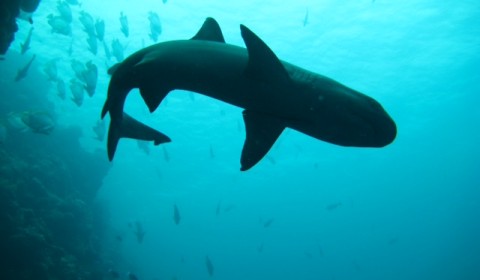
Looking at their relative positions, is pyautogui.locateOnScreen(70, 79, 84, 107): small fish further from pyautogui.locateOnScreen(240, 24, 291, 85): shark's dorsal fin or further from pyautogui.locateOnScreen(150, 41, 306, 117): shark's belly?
pyautogui.locateOnScreen(240, 24, 291, 85): shark's dorsal fin

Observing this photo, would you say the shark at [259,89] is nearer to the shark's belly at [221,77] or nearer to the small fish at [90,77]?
the shark's belly at [221,77]

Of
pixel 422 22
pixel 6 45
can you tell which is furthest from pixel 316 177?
pixel 6 45

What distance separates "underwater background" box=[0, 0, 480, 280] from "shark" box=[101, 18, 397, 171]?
7539 millimetres

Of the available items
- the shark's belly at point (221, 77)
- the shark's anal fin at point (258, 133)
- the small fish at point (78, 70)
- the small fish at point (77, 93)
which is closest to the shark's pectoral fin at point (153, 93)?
the shark's belly at point (221, 77)

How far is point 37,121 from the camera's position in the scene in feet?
29.1

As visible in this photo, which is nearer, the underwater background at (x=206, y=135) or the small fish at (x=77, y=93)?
the small fish at (x=77, y=93)

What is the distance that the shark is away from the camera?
2293 millimetres

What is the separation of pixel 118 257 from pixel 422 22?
3376cm

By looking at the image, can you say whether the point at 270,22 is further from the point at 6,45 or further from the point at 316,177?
the point at 316,177

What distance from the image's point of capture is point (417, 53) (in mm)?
25156

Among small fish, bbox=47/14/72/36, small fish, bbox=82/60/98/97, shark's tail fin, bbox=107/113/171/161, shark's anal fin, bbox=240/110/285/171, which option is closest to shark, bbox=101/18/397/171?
shark's anal fin, bbox=240/110/285/171

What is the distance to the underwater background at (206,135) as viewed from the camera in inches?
607

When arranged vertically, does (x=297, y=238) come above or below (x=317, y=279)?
above

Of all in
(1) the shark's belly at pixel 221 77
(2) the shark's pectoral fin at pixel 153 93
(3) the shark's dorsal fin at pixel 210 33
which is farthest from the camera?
(3) the shark's dorsal fin at pixel 210 33
